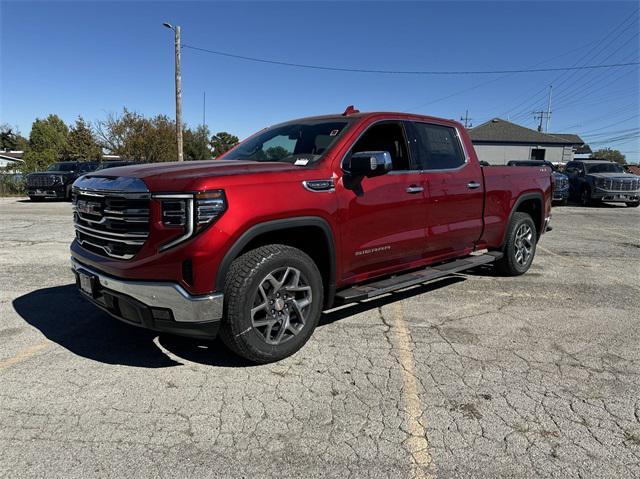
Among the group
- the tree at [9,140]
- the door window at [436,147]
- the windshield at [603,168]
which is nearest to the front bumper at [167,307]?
the door window at [436,147]

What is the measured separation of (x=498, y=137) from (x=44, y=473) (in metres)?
53.6

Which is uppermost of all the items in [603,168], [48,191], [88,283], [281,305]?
[603,168]

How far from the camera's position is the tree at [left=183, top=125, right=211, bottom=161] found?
53188 mm

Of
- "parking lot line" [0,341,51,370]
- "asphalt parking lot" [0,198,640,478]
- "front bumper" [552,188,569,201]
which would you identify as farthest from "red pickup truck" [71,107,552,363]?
"front bumper" [552,188,569,201]

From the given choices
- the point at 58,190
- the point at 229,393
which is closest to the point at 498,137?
the point at 58,190

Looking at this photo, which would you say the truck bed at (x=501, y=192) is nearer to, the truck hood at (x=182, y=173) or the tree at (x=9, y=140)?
the truck hood at (x=182, y=173)

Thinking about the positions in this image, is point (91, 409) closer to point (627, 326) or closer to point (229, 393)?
point (229, 393)

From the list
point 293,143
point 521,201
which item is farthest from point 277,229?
point 521,201

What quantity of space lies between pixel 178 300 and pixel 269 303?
70 centimetres

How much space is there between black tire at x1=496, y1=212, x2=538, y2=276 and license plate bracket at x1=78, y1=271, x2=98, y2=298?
4.86m

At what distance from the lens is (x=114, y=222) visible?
3.45 m

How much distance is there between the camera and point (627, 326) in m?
4.62

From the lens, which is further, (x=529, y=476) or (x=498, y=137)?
(x=498, y=137)

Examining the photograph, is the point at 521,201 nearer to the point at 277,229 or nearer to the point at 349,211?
the point at 349,211
